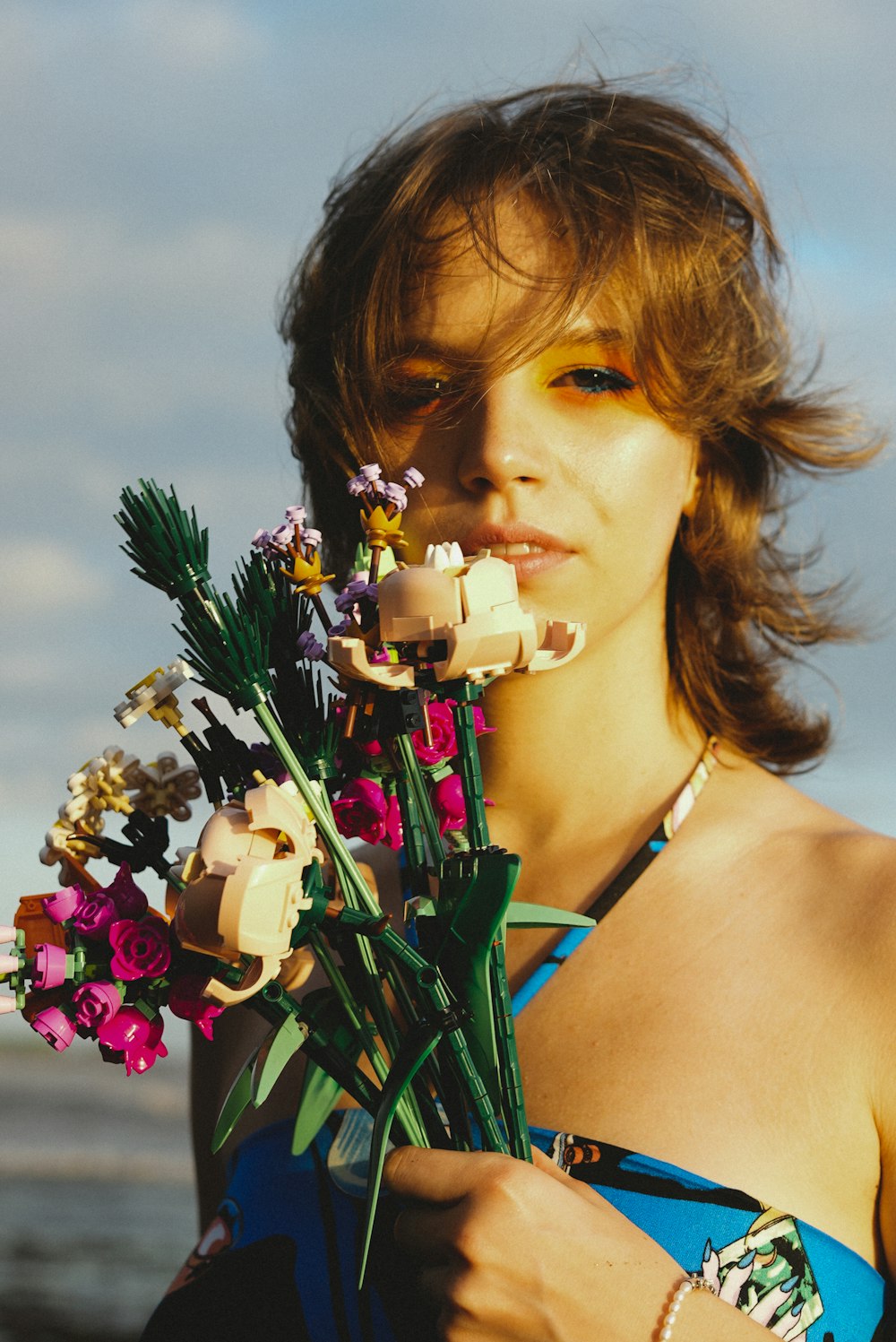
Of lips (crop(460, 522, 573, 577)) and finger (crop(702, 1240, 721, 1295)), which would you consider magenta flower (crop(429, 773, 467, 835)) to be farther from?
finger (crop(702, 1240, 721, 1295))

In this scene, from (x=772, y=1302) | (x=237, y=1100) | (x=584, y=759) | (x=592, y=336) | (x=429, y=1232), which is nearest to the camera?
(x=237, y=1100)

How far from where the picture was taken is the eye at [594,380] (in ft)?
7.14

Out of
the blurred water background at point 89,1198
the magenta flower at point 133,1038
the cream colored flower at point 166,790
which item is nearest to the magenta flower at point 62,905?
the magenta flower at point 133,1038

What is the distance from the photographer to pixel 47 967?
1.37 m

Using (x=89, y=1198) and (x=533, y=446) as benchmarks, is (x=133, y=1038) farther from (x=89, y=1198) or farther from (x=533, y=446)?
(x=89, y=1198)

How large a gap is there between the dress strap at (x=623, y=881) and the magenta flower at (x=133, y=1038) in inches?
34.6

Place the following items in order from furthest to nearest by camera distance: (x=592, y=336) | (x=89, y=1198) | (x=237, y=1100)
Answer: (x=89, y=1198), (x=592, y=336), (x=237, y=1100)

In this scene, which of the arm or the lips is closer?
the arm

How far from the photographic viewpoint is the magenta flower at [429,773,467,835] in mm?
1589

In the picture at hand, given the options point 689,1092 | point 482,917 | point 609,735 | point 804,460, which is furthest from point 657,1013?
point 804,460

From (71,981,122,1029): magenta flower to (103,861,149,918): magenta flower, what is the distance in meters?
0.08

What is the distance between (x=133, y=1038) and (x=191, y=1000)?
0.07m

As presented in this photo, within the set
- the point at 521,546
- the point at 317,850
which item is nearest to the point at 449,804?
the point at 317,850

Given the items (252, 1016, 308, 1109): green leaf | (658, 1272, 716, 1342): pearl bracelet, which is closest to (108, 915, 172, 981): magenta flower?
(252, 1016, 308, 1109): green leaf
